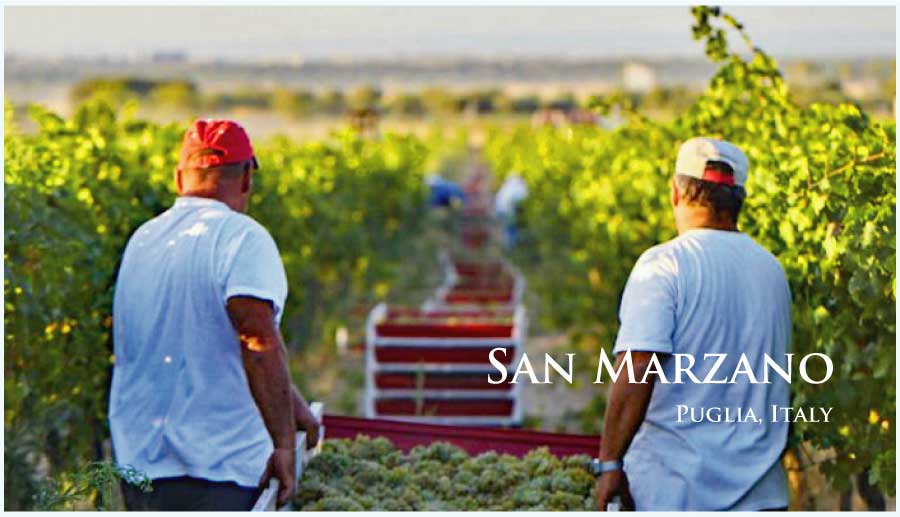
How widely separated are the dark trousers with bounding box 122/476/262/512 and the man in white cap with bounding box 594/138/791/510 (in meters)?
0.93

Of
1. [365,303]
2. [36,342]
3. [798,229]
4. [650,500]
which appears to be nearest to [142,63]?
[365,303]

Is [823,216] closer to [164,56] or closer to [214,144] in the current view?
[214,144]

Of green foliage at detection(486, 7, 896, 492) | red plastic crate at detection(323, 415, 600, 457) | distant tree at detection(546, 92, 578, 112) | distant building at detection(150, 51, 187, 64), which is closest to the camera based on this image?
green foliage at detection(486, 7, 896, 492)

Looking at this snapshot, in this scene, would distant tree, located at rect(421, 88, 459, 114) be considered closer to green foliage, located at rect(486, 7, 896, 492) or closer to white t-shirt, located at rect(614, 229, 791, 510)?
green foliage, located at rect(486, 7, 896, 492)

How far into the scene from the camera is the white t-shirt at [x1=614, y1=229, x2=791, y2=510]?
3.92m

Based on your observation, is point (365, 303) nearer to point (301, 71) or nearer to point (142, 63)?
point (142, 63)

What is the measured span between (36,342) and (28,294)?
1.43ft

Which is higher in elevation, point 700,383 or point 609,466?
point 700,383

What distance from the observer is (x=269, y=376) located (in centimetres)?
410

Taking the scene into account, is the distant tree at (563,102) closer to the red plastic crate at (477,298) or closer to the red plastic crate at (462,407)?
the red plastic crate at (477,298)

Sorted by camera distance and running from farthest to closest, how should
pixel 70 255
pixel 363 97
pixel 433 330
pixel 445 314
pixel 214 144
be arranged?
pixel 363 97, pixel 445 314, pixel 433 330, pixel 70 255, pixel 214 144

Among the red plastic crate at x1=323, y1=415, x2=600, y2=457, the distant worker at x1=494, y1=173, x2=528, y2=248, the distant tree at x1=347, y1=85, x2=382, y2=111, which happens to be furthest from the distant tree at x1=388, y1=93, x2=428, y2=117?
the red plastic crate at x1=323, y1=415, x2=600, y2=457

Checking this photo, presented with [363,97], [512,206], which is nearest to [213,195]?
[512,206]

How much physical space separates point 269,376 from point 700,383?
3.51 ft
